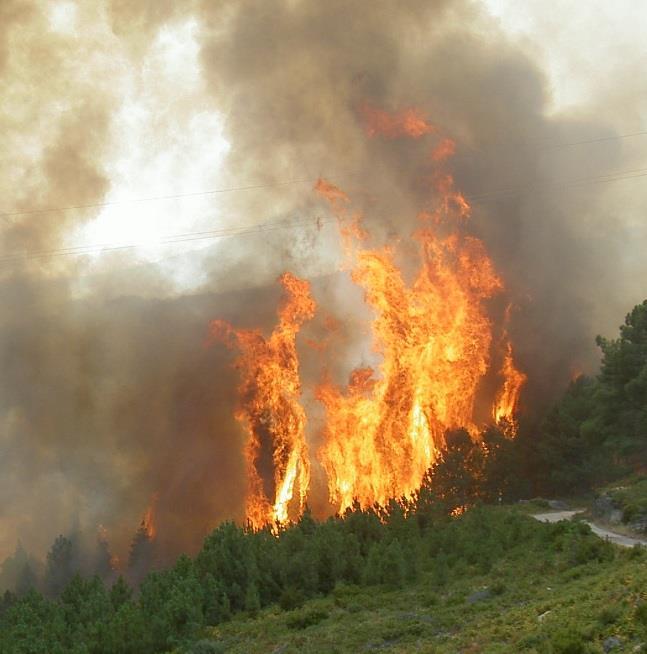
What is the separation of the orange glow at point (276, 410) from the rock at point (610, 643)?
43.3 meters

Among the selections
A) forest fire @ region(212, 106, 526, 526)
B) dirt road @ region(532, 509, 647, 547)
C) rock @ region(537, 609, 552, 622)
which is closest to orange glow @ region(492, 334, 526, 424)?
forest fire @ region(212, 106, 526, 526)

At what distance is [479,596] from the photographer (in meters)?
21.6

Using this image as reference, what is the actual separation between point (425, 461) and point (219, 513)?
1968cm

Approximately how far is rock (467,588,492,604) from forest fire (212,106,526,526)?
25505mm

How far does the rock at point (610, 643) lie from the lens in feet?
40.6

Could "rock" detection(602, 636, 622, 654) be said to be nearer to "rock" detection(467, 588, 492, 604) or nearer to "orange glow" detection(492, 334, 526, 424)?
"rock" detection(467, 588, 492, 604)

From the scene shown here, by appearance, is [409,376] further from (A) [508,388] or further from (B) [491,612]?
(B) [491,612]

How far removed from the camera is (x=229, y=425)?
211ft

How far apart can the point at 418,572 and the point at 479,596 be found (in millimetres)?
4881

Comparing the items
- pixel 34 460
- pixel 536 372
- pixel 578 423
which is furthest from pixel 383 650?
pixel 34 460

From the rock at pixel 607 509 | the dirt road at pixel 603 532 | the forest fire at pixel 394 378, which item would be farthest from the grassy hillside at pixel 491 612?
the forest fire at pixel 394 378

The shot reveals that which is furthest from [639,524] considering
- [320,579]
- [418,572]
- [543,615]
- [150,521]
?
[150,521]

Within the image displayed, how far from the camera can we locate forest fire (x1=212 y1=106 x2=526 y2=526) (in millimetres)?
50594

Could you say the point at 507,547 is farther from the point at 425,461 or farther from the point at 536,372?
the point at 536,372
